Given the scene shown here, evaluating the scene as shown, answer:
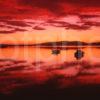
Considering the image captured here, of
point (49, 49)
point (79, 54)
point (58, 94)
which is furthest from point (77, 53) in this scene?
point (58, 94)

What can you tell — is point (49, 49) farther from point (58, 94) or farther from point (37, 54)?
point (58, 94)

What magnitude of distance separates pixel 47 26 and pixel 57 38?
0.11 meters

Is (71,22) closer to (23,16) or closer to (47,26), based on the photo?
(47,26)

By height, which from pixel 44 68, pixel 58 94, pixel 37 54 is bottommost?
pixel 58 94

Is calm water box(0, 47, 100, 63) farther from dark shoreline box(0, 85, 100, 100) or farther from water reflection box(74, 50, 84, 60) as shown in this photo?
dark shoreline box(0, 85, 100, 100)

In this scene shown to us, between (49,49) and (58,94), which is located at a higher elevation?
(49,49)

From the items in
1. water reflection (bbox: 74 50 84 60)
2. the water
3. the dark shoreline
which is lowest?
the dark shoreline

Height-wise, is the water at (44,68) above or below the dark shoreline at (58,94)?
above

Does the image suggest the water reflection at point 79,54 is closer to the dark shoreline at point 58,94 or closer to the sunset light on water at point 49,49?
the sunset light on water at point 49,49

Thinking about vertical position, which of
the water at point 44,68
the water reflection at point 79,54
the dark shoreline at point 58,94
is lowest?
the dark shoreline at point 58,94

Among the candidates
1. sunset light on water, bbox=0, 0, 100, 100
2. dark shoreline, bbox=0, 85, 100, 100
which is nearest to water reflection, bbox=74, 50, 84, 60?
sunset light on water, bbox=0, 0, 100, 100

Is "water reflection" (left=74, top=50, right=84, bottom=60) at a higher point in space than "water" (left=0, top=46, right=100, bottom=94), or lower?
higher

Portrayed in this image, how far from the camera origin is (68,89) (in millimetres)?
2188

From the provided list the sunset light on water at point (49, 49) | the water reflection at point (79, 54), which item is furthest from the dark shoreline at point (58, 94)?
the water reflection at point (79, 54)
